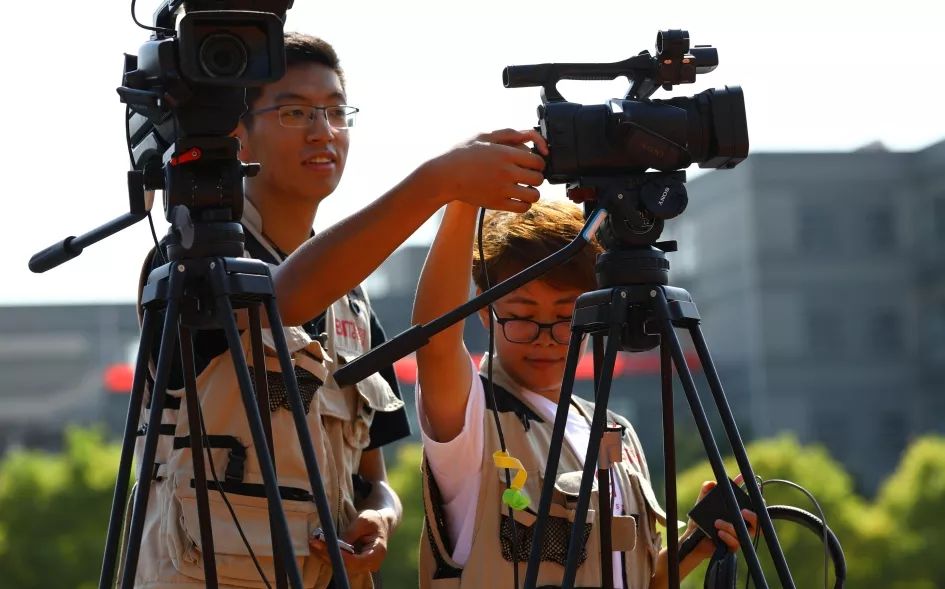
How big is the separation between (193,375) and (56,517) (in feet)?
77.5

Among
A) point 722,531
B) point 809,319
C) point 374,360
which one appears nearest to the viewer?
point 374,360

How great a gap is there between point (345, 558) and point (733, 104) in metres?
1.06

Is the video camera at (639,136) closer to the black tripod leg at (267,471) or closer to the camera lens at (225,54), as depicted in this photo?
the camera lens at (225,54)

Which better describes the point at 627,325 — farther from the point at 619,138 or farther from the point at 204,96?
the point at 204,96

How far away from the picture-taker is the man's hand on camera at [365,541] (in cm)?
263

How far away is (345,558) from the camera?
263cm

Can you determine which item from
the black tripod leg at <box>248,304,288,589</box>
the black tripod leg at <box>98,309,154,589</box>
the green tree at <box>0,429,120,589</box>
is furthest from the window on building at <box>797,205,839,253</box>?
the black tripod leg at <box>98,309,154,589</box>

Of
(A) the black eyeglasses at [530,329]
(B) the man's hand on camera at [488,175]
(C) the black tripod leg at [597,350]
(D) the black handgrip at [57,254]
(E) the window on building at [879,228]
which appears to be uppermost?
(B) the man's hand on camera at [488,175]

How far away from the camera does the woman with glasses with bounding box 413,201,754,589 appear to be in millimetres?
2598

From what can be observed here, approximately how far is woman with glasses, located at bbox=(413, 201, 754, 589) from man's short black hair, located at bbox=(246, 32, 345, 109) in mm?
498

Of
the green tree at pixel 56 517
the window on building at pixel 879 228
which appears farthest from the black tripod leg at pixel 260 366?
the window on building at pixel 879 228

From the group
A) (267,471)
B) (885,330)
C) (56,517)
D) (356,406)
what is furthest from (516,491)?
(885,330)

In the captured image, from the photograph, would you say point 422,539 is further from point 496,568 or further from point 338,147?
point 338,147

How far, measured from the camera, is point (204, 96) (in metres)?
2.19
